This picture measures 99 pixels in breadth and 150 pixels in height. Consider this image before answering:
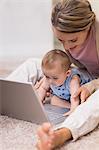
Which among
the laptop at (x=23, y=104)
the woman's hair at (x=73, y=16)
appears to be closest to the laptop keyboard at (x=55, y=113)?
the laptop at (x=23, y=104)

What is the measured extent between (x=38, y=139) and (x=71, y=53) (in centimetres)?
50

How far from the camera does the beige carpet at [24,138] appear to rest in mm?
1014

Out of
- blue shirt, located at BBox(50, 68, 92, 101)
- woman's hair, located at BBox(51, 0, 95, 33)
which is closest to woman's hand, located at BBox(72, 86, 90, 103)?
blue shirt, located at BBox(50, 68, 92, 101)

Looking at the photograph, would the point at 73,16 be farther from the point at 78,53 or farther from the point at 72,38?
the point at 78,53

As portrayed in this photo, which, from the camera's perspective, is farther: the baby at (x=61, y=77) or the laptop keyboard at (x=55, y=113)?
the baby at (x=61, y=77)

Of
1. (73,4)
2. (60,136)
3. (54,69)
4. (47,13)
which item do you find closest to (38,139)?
(60,136)

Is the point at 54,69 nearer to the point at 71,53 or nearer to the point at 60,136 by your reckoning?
the point at 71,53

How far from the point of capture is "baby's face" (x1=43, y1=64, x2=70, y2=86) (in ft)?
4.49

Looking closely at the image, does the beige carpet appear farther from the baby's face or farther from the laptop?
the baby's face

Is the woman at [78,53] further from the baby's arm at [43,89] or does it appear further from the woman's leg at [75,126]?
the baby's arm at [43,89]

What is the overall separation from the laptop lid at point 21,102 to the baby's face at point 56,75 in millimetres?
220

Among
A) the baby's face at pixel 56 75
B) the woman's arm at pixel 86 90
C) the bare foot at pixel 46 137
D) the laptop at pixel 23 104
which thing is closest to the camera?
the bare foot at pixel 46 137

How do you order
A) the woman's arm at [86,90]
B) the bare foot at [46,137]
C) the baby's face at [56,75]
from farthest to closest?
the baby's face at [56,75], the woman's arm at [86,90], the bare foot at [46,137]

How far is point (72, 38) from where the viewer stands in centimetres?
129
